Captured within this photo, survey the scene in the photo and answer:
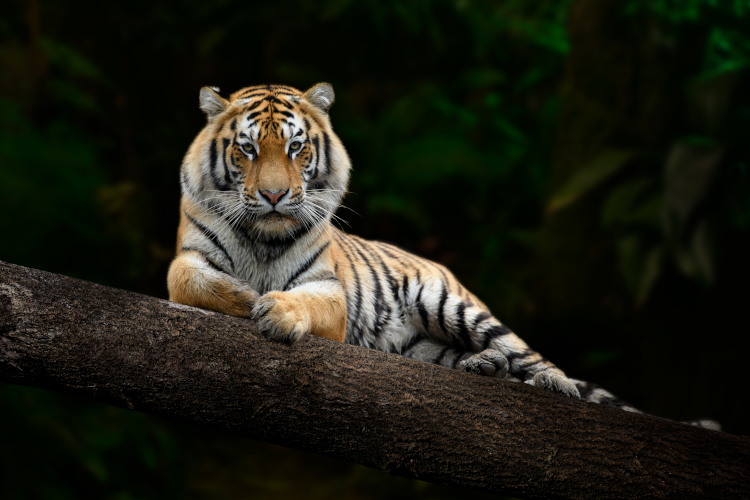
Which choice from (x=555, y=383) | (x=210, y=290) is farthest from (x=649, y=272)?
(x=210, y=290)

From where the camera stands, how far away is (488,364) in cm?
326

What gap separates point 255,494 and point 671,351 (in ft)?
16.2

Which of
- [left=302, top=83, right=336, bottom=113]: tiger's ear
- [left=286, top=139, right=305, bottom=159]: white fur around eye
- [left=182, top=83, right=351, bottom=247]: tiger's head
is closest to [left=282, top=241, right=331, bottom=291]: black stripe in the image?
[left=182, top=83, right=351, bottom=247]: tiger's head

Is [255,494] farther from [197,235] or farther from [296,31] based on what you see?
[296,31]

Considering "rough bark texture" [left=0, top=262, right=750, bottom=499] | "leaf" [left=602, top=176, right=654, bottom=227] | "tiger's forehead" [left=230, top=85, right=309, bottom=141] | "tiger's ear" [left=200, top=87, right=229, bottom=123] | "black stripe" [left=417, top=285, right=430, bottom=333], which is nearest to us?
"rough bark texture" [left=0, top=262, right=750, bottom=499]

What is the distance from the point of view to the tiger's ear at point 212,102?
3108 millimetres

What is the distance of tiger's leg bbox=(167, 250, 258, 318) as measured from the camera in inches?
112

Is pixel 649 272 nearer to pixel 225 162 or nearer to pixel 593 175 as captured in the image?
pixel 593 175

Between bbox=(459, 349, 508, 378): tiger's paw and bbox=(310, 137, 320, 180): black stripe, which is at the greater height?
bbox=(310, 137, 320, 180): black stripe

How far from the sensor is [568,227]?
7223 millimetres

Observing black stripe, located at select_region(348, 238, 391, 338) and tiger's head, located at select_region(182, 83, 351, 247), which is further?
black stripe, located at select_region(348, 238, 391, 338)

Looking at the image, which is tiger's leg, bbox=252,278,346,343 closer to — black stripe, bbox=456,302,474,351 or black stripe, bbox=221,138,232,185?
black stripe, bbox=221,138,232,185

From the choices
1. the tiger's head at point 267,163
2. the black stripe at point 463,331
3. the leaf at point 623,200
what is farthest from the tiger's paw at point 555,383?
the leaf at point 623,200

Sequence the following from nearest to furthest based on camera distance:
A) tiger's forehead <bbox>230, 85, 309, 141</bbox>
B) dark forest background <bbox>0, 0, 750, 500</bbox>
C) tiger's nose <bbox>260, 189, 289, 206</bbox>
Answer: tiger's nose <bbox>260, 189, 289, 206</bbox>, tiger's forehead <bbox>230, 85, 309, 141</bbox>, dark forest background <bbox>0, 0, 750, 500</bbox>
